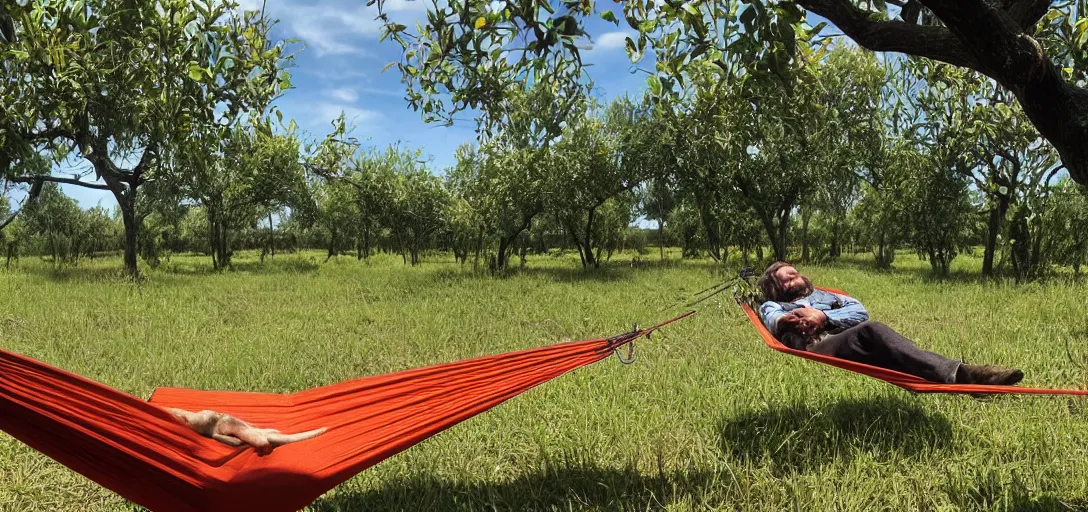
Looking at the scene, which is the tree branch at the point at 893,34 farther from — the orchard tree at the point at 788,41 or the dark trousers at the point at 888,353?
the dark trousers at the point at 888,353

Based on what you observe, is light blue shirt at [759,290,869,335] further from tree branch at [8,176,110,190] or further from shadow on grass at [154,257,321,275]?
shadow on grass at [154,257,321,275]

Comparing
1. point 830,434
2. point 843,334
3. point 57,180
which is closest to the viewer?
point 843,334

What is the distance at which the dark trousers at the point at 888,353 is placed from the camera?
2.77m

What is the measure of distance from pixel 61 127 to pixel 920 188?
61.9 ft

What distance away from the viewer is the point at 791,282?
385 cm

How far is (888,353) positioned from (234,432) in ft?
10.5

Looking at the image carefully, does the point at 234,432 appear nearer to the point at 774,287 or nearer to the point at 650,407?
the point at 650,407

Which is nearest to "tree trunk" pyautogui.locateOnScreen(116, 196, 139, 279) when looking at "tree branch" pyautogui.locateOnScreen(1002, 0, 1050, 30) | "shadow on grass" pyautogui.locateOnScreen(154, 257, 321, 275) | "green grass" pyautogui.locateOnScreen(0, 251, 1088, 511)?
"shadow on grass" pyautogui.locateOnScreen(154, 257, 321, 275)

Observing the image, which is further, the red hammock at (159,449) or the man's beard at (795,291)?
the man's beard at (795,291)

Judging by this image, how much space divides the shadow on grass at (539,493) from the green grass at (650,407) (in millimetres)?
13

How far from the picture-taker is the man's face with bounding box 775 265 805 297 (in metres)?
3.84

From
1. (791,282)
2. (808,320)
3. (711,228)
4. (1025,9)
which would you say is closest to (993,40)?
(1025,9)

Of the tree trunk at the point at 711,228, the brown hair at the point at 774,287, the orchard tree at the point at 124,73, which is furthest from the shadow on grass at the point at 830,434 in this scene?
the tree trunk at the point at 711,228

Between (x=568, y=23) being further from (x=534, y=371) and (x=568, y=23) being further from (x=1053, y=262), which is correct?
(x=1053, y=262)
